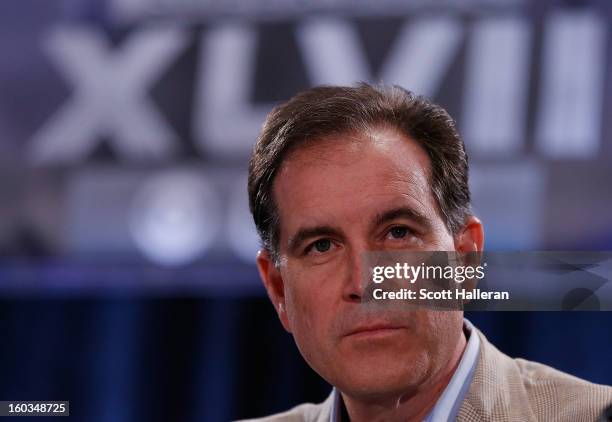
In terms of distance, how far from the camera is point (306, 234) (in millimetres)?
1073

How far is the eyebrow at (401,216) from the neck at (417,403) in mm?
162

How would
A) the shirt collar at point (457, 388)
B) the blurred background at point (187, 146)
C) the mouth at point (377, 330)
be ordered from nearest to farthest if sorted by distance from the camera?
the mouth at point (377, 330)
the shirt collar at point (457, 388)
the blurred background at point (187, 146)

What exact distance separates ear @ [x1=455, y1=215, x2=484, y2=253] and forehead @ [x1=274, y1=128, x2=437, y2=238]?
0.21 ft

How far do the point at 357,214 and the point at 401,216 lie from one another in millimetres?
54

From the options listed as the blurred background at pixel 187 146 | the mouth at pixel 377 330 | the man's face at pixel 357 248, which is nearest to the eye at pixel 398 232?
the man's face at pixel 357 248

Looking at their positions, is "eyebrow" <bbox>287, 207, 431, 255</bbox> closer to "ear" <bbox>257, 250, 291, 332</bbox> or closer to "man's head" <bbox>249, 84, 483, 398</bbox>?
"man's head" <bbox>249, 84, 483, 398</bbox>

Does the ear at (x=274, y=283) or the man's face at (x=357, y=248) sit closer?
the man's face at (x=357, y=248)

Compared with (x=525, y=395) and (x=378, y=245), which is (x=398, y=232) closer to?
(x=378, y=245)

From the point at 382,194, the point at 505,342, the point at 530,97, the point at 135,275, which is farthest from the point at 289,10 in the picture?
the point at 382,194

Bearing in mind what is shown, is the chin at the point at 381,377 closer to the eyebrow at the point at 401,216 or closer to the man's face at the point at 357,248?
the man's face at the point at 357,248

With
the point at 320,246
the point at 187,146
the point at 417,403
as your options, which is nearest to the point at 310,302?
the point at 320,246

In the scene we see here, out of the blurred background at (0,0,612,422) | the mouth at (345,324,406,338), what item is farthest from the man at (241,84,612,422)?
the blurred background at (0,0,612,422)

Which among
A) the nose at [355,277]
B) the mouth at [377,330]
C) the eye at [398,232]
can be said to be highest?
the eye at [398,232]

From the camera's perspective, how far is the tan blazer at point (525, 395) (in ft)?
3.34
